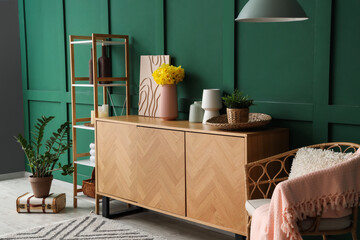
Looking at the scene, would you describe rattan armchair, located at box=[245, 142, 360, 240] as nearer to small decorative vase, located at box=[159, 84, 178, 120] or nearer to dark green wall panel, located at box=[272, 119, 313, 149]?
dark green wall panel, located at box=[272, 119, 313, 149]

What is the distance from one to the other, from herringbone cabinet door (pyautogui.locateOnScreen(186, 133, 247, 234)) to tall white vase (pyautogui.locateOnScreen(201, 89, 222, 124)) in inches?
11.6

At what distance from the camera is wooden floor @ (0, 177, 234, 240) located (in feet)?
11.8

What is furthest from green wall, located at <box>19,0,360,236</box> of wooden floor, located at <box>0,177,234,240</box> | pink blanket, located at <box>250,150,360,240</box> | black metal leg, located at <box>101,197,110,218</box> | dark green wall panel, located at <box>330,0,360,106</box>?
black metal leg, located at <box>101,197,110,218</box>

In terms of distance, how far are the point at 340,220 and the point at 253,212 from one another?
450 millimetres

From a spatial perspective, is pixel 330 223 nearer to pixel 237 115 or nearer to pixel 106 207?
pixel 237 115

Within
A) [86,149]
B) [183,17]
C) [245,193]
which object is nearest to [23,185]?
[86,149]

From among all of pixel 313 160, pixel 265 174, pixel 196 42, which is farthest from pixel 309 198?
pixel 196 42

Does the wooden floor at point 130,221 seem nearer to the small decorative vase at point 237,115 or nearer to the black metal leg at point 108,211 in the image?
the black metal leg at point 108,211

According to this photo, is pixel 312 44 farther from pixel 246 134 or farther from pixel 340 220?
pixel 340 220

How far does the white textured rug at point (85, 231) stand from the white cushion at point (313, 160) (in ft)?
4.34

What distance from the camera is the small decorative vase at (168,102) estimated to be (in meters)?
3.69

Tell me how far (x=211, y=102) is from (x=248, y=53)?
44 cm

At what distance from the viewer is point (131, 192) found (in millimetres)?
3715

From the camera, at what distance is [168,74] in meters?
3.66
